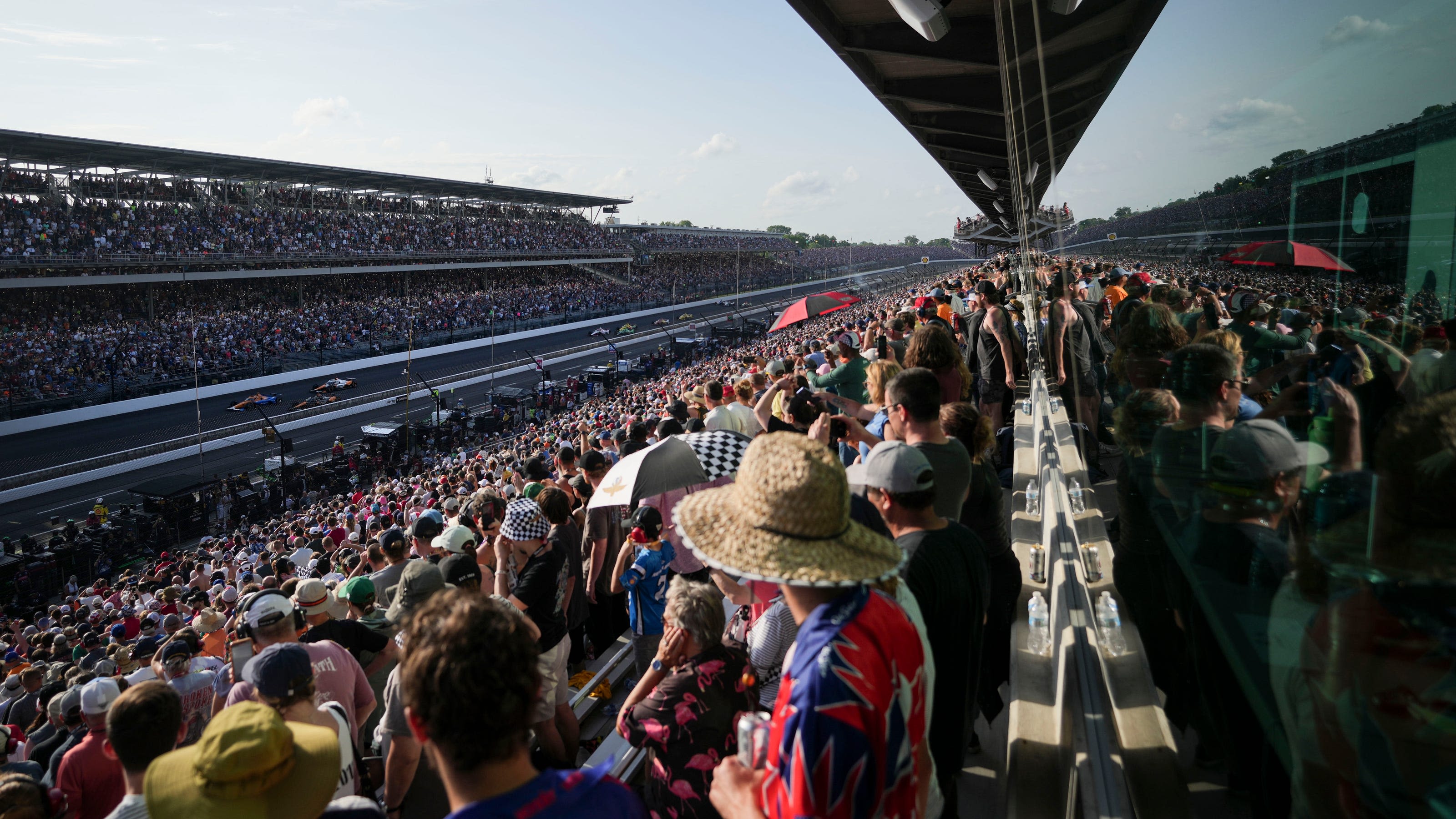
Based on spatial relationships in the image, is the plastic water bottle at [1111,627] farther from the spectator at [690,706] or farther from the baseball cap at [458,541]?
the baseball cap at [458,541]

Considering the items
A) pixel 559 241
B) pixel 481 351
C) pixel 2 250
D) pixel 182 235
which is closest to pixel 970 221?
pixel 559 241

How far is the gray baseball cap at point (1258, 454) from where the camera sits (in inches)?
45.9

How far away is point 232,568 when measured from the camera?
11.0 m

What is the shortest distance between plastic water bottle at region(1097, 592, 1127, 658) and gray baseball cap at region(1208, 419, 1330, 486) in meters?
0.96

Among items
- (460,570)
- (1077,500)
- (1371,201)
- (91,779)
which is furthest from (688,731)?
(91,779)

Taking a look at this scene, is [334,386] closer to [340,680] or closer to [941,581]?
[340,680]

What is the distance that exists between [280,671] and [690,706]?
140cm

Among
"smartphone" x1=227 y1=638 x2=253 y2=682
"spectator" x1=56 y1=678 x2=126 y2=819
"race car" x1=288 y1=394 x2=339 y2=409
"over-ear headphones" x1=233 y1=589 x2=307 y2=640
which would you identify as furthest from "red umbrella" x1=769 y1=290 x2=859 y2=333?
"race car" x1=288 y1=394 x2=339 y2=409

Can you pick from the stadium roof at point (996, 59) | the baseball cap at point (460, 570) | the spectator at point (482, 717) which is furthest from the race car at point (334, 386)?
the spectator at point (482, 717)

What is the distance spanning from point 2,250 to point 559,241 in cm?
3745

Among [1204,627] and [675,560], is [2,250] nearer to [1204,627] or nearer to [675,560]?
[675,560]

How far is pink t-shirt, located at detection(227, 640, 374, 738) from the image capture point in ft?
10.6

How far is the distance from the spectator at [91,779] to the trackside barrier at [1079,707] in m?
3.26

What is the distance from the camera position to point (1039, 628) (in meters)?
3.08
